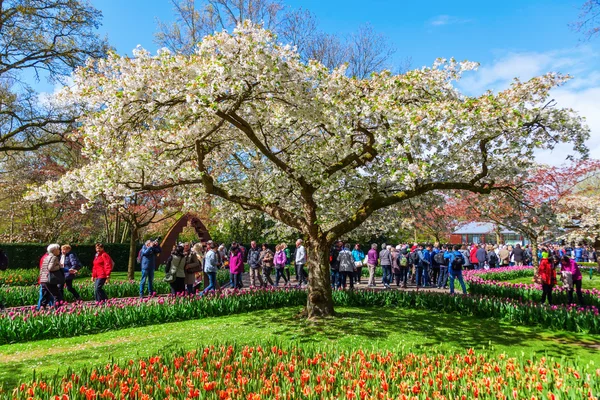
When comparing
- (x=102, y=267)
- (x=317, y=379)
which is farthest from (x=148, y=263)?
(x=317, y=379)

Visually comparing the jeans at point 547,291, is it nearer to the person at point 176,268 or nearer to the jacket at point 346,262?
the jacket at point 346,262

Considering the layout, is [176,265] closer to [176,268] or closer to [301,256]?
[176,268]

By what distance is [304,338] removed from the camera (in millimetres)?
7395

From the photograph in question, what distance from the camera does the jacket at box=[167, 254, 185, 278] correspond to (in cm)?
1110

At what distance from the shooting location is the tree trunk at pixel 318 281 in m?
8.95

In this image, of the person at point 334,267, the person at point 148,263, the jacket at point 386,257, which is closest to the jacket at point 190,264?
the person at point 148,263

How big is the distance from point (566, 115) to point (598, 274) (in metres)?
20.1

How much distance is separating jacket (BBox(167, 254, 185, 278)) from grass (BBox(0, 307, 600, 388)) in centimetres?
217

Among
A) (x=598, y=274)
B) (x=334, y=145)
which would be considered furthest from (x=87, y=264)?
(x=598, y=274)

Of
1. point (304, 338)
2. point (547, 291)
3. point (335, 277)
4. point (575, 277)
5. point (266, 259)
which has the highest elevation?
point (266, 259)

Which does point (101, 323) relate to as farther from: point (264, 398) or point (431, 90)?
point (431, 90)

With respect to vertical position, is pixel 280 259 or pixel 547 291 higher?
pixel 280 259

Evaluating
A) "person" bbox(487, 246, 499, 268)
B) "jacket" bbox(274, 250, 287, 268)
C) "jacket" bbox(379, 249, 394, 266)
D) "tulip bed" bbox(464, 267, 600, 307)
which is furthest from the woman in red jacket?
"person" bbox(487, 246, 499, 268)

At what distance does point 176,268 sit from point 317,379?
26.5 feet
